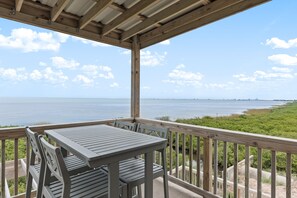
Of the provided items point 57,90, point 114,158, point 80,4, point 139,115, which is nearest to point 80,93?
point 57,90

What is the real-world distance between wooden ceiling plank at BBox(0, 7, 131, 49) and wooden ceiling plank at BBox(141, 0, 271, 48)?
690 mm

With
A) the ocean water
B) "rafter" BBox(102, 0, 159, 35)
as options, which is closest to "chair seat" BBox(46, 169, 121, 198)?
the ocean water

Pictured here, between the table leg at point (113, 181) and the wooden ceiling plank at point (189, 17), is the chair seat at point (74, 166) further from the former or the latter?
the wooden ceiling plank at point (189, 17)

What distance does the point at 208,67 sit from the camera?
5816 millimetres

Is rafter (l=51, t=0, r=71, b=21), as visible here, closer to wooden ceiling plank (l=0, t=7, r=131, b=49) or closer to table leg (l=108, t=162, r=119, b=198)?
wooden ceiling plank (l=0, t=7, r=131, b=49)

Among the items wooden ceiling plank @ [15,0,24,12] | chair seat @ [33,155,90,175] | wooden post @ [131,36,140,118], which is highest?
wooden ceiling plank @ [15,0,24,12]

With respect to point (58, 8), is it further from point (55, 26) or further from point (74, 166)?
point (74, 166)

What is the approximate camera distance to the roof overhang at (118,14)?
87.3 inches

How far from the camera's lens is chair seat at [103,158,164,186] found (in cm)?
161

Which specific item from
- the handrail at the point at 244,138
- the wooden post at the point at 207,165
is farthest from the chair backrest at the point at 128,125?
the wooden post at the point at 207,165

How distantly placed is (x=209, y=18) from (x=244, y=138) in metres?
1.68

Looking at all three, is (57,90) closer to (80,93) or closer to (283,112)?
(80,93)

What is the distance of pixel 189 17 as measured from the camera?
8.38 feet

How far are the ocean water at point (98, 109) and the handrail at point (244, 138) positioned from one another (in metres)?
0.95
